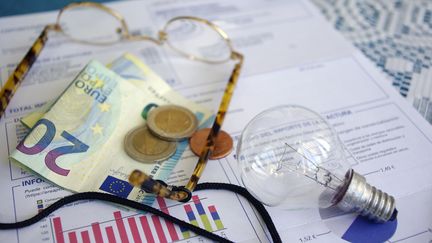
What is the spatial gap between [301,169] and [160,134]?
17 centimetres

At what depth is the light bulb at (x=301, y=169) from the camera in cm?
45

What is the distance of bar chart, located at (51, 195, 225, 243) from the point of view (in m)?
0.45

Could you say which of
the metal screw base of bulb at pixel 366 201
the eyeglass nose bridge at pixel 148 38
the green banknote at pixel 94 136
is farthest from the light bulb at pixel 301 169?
the eyeglass nose bridge at pixel 148 38

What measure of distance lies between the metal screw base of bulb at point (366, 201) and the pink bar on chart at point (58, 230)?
0.27m

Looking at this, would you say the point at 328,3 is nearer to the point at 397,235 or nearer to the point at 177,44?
the point at 177,44

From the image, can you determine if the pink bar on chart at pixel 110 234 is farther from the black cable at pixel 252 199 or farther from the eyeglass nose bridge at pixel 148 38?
the eyeglass nose bridge at pixel 148 38

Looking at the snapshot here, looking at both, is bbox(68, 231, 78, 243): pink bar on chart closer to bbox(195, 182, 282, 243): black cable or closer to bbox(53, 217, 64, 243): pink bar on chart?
bbox(53, 217, 64, 243): pink bar on chart

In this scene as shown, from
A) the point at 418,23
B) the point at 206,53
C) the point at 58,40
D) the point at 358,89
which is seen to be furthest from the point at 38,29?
the point at 418,23

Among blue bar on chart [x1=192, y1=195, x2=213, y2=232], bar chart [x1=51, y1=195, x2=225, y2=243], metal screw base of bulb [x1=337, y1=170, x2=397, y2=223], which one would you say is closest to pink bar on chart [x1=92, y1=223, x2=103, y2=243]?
bar chart [x1=51, y1=195, x2=225, y2=243]

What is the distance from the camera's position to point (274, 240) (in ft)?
1.47

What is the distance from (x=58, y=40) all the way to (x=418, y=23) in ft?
1.89

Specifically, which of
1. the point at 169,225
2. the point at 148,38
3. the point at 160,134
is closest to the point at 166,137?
the point at 160,134

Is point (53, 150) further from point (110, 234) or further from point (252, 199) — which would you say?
point (252, 199)

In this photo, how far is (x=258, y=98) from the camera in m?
0.61
